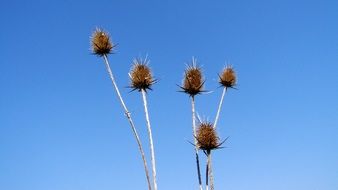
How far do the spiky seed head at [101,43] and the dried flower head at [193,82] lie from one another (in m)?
2.93

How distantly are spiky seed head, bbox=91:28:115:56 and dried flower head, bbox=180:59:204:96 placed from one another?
293 cm

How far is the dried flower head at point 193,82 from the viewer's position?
614 inches

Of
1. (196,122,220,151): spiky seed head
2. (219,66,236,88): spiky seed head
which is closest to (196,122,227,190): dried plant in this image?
(196,122,220,151): spiky seed head

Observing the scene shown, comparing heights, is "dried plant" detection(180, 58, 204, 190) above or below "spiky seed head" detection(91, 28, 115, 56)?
below

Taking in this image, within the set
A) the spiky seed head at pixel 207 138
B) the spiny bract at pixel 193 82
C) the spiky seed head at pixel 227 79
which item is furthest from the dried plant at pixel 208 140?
the spiky seed head at pixel 227 79

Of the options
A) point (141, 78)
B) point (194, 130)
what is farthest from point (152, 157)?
point (141, 78)

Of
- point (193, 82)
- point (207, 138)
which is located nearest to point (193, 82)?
point (193, 82)

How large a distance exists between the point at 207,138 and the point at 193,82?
A: 274 centimetres

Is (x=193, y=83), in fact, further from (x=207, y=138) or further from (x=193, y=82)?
(x=207, y=138)

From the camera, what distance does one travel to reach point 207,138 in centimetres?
1352

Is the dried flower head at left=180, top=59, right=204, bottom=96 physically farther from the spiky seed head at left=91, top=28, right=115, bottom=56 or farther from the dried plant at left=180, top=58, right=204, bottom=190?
the spiky seed head at left=91, top=28, right=115, bottom=56

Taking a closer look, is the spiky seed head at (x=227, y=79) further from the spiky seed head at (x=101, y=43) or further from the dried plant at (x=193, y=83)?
the spiky seed head at (x=101, y=43)

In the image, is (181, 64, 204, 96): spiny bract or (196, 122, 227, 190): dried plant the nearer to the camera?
(196, 122, 227, 190): dried plant

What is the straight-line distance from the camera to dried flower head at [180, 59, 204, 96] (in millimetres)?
15594
